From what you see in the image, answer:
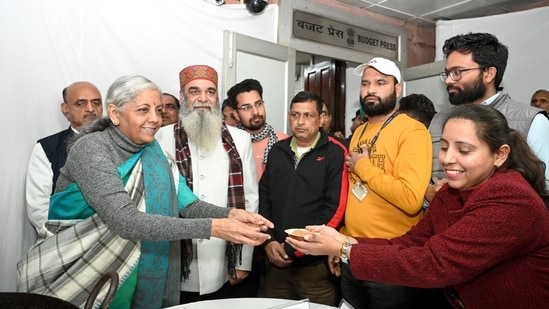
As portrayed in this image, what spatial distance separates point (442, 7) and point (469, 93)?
10.1ft

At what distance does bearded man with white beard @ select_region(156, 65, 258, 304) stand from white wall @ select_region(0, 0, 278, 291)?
1087mm

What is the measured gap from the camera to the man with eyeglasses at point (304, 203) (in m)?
2.16

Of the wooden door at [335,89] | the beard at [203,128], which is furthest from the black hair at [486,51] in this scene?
the wooden door at [335,89]

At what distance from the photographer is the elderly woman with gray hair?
5.08 ft

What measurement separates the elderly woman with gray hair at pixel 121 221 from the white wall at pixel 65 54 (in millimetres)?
1242

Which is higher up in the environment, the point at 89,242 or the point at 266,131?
the point at 266,131

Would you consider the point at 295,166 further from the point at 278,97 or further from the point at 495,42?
the point at 278,97

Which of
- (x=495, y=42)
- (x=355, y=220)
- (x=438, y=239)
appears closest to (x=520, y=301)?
(x=438, y=239)

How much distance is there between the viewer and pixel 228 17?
373 cm

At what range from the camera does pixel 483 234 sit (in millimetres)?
1169

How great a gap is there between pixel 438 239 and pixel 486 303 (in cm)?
27

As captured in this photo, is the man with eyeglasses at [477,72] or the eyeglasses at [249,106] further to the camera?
the eyeglasses at [249,106]

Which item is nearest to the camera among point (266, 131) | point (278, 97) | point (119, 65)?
point (266, 131)

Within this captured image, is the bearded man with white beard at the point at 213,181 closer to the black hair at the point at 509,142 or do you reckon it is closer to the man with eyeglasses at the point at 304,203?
the man with eyeglasses at the point at 304,203
